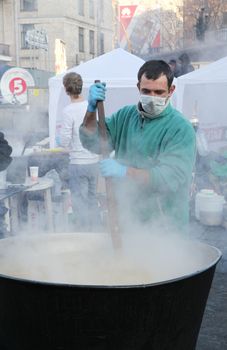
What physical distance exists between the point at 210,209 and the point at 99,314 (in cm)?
362

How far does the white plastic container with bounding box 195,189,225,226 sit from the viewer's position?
483cm

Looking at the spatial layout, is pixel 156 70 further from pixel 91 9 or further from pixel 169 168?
pixel 91 9

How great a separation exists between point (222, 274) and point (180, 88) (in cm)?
315

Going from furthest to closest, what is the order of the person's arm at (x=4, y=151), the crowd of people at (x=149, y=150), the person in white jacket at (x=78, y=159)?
1. the person in white jacket at (x=78, y=159)
2. the person's arm at (x=4, y=151)
3. the crowd of people at (x=149, y=150)

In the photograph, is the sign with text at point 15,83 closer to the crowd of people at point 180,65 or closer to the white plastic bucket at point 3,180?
the crowd of people at point 180,65

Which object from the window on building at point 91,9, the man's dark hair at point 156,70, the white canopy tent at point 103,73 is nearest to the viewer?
the man's dark hair at point 156,70

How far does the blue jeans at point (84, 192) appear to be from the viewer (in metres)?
4.17

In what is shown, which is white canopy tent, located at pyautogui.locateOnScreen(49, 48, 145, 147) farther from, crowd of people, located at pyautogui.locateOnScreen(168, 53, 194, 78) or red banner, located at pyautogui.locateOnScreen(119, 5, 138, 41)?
red banner, located at pyautogui.locateOnScreen(119, 5, 138, 41)

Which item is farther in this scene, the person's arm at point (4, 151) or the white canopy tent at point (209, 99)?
the white canopy tent at point (209, 99)

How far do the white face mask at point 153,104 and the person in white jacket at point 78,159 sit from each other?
2.11 metres

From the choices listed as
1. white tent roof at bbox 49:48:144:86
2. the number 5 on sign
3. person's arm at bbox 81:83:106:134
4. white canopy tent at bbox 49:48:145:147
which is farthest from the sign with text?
person's arm at bbox 81:83:106:134

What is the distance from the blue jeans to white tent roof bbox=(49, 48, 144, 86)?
2270 millimetres

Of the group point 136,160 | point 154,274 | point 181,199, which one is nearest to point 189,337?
point 154,274

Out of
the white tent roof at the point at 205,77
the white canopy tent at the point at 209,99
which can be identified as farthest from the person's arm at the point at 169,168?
the white canopy tent at the point at 209,99
